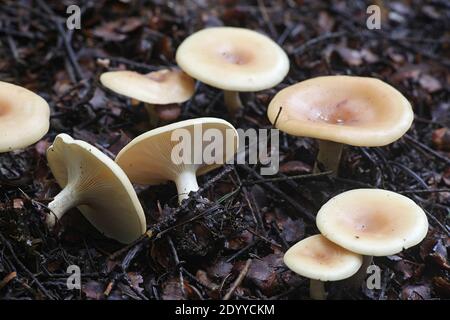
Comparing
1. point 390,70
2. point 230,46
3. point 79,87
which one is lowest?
point 390,70

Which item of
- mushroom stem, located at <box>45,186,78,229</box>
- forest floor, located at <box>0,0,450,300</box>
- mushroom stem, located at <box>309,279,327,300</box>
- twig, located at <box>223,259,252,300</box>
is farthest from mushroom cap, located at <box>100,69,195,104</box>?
mushroom stem, located at <box>309,279,327,300</box>

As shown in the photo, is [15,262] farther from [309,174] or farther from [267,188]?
[309,174]

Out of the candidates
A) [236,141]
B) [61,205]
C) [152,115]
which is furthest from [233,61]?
[61,205]

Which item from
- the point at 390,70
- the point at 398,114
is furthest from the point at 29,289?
the point at 390,70

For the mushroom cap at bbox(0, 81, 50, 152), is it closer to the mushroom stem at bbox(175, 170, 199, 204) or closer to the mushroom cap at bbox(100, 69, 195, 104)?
the mushroom cap at bbox(100, 69, 195, 104)

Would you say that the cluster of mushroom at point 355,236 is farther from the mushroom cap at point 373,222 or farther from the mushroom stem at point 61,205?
the mushroom stem at point 61,205

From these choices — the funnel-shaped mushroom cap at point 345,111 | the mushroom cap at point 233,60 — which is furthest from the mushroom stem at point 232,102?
the funnel-shaped mushroom cap at point 345,111
